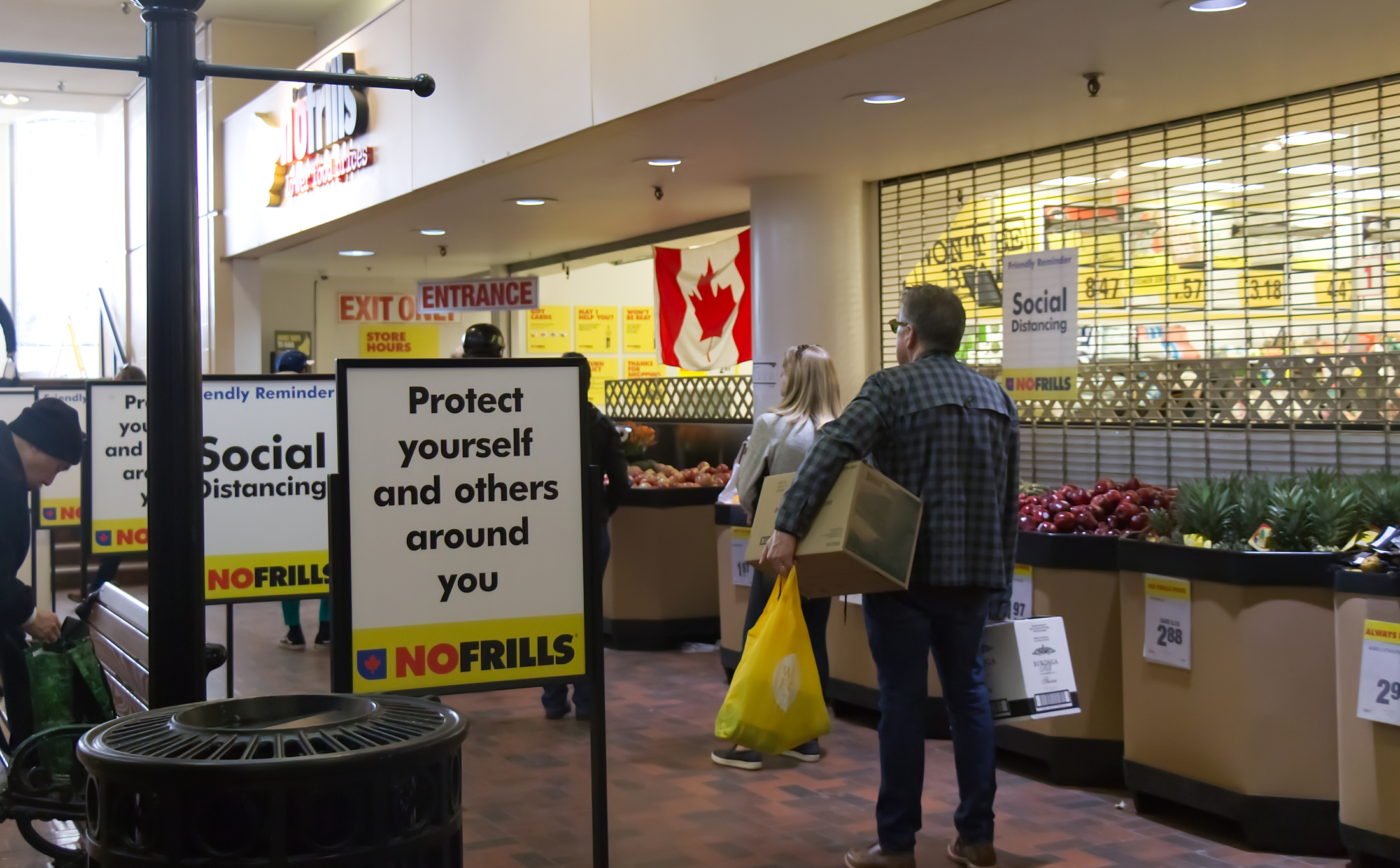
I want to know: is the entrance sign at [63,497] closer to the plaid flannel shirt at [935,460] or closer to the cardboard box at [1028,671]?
the plaid flannel shirt at [935,460]

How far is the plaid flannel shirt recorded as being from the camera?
145 inches

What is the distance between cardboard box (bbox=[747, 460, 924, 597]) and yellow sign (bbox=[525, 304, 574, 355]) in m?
11.7

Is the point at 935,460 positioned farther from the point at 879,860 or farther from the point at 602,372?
the point at 602,372

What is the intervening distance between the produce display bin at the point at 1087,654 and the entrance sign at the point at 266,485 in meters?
2.63

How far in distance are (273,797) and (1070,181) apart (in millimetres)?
5871

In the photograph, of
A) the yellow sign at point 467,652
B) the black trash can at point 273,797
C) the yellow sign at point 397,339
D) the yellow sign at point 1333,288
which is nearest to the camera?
the black trash can at point 273,797

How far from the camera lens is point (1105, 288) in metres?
6.50

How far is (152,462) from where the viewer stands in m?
2.23

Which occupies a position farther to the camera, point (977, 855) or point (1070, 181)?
point (1070, 181)

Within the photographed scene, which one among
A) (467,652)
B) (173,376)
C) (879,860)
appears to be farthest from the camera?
(879,860)

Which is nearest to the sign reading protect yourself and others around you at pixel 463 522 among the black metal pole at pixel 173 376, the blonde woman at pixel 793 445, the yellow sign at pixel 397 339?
the black metal pole at pixel 173 376

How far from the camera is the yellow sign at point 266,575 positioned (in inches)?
156

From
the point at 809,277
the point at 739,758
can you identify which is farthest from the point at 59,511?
the point at 809,277

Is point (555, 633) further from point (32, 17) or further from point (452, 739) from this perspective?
point (32, 17)
